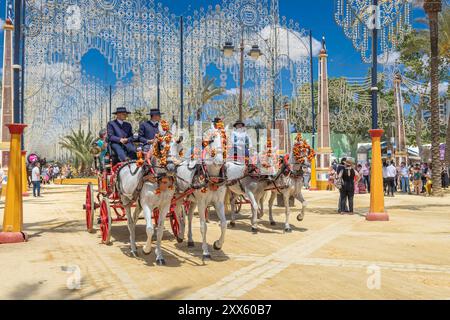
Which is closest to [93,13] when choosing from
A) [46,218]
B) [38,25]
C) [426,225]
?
[38,25]

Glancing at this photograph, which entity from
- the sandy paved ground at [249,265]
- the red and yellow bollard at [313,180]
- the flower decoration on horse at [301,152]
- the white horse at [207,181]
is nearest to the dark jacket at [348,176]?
the sandy paved ground at [249,265]

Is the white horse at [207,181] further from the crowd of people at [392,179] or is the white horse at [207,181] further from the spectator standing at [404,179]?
the spectator standing at [404,179]

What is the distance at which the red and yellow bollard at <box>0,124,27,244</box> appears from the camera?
9203 millimetres

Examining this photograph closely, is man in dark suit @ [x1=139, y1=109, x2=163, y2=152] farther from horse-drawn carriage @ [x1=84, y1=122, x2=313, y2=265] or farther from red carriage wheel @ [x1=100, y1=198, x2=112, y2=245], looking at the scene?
red carriage wheel @ [x1=100, y1=198, x2=112, y2=245]

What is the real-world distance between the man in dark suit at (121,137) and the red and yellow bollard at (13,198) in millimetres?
1938

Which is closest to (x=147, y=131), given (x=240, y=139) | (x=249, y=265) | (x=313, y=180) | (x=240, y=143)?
(x=240, y=143)

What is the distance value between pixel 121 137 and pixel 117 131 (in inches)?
6.1

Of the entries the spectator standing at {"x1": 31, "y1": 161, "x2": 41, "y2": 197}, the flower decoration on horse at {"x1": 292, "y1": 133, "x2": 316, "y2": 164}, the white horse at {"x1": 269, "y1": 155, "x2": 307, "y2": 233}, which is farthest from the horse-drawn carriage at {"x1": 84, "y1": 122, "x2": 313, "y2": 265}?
the spectator standing at {"x1": 31, "y1": 161, "x2": 41, "y2": 197}

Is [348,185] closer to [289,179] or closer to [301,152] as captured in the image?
[289,179]

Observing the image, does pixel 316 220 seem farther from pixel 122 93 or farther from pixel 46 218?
pixel 122 93

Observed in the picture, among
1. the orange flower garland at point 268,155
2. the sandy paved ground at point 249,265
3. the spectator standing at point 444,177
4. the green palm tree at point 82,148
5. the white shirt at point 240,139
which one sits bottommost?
the sandy paved ground at point 249,265

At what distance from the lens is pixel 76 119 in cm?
4325

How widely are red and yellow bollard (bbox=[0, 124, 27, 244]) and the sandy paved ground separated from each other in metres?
0.42

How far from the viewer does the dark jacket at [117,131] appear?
9.34 meters
